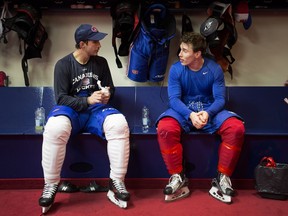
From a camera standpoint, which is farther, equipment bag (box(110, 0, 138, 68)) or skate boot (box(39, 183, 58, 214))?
equipment bag (box(110, 0, 138, 68))

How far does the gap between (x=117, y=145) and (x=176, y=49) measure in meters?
1.36

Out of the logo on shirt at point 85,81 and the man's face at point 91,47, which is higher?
the man's face at point 91,47

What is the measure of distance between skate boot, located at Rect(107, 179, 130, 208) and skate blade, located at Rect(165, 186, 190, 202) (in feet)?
0.91

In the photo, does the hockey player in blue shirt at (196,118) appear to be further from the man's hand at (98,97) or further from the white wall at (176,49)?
the white wall at (176,49)

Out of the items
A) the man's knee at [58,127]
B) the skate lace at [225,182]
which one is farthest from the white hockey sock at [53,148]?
the skate lace at [225,182]

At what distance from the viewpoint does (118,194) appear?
196cm

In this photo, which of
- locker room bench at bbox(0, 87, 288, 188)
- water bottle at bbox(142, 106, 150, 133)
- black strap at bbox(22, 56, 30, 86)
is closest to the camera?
locker room bench at bbox(0, 87, 288, 188)

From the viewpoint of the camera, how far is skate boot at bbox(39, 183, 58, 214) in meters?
1.86

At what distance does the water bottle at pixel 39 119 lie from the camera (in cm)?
236

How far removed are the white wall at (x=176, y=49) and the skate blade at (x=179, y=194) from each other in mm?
1192

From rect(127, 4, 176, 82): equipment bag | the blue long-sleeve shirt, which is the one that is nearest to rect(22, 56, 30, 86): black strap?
rect(127, 4, 176, 82): equipment bag

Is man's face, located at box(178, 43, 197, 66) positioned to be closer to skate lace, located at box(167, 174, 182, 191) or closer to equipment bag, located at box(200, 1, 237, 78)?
equipment bag, located at box(200, 1, 237, 78)

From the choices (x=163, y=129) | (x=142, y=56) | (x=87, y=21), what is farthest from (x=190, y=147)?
(x=87, y=21)

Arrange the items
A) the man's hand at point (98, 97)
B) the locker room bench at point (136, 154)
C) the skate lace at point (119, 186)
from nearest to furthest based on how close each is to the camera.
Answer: the skate lace at point (119, 186), the man's hand at point (98, 97), the locker room bench at point (136, 154)
